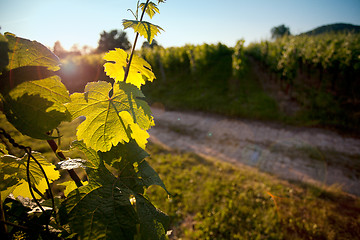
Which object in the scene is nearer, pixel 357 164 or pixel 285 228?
pixel 285 228

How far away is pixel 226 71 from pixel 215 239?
14.7 m

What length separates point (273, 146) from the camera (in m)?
8.48

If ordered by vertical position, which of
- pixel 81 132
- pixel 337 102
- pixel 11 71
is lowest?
pixel 337 102

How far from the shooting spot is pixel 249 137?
9375 millimetres

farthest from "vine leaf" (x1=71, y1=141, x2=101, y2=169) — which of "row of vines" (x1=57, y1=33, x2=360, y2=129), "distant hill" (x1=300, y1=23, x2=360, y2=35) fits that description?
"distant hill" (x1=300, y1=23, x2=360, y2=35)

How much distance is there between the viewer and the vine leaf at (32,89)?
541mm

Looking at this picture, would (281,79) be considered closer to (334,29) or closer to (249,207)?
(249,207)

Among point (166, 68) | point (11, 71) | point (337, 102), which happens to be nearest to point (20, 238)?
point (11, 71)

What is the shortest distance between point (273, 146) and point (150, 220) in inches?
347

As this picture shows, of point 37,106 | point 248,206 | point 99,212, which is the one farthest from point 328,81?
point 37,106

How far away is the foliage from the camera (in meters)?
0.56

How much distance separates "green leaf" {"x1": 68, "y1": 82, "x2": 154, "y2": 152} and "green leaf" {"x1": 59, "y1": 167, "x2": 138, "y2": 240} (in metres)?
0.15

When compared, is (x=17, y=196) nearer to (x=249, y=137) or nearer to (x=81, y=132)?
(x=81, y=132)

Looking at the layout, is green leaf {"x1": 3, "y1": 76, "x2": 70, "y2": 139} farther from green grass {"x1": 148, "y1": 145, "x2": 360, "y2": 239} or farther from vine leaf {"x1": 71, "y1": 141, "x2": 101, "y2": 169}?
green grass {"x1": 148, "y1": 145, "x2": 360, "y2": 239}
